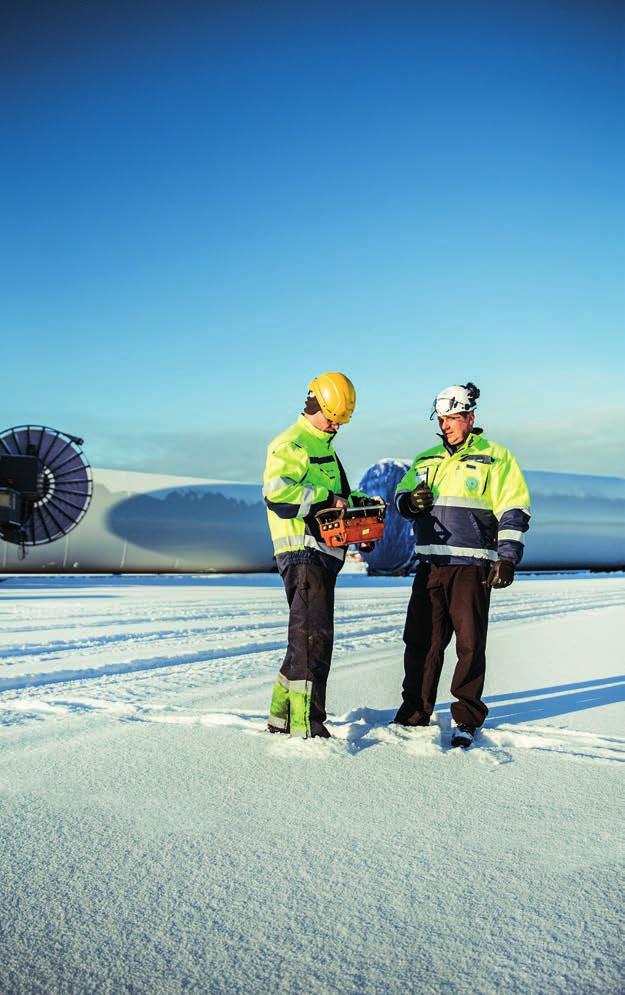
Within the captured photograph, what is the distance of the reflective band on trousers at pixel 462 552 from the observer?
4035mm

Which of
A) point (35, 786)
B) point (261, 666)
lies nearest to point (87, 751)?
point (35, 786)

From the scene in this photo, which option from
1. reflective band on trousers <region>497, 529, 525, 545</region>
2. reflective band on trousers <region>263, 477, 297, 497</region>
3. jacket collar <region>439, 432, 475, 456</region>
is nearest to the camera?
reflective band on trousers <region>263, 477, 297, 497</region>

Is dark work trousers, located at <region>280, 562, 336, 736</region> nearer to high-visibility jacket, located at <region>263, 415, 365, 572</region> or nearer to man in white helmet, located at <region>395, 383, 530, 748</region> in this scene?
high-visibility jacket, located at <region>263, 415, 365, 572</region>

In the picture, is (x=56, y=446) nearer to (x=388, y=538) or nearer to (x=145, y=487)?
(x=145, y=487)

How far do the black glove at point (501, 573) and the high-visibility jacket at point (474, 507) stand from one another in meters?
0.06

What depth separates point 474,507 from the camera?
4074 mm

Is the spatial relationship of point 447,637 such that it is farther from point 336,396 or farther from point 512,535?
point 336,396

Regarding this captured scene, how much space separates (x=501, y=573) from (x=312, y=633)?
0.99 metres

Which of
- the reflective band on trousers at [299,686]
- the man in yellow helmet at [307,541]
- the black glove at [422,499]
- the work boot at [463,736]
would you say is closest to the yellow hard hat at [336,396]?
the man in yellow helmet at [307,541]

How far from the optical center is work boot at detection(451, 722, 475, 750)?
143 inches

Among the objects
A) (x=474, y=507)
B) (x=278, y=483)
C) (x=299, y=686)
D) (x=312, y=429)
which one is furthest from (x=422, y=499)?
(x=299, y=686)

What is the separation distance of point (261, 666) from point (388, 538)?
1647 centimetres

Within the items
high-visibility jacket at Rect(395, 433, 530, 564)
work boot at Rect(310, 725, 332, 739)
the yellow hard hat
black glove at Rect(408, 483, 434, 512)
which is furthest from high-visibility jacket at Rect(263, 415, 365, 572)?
work boot at Rect(310, 725, 332, 739)

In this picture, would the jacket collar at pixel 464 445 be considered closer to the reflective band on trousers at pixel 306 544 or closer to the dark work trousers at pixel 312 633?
the reflective band on trousers at pixel 306 544
